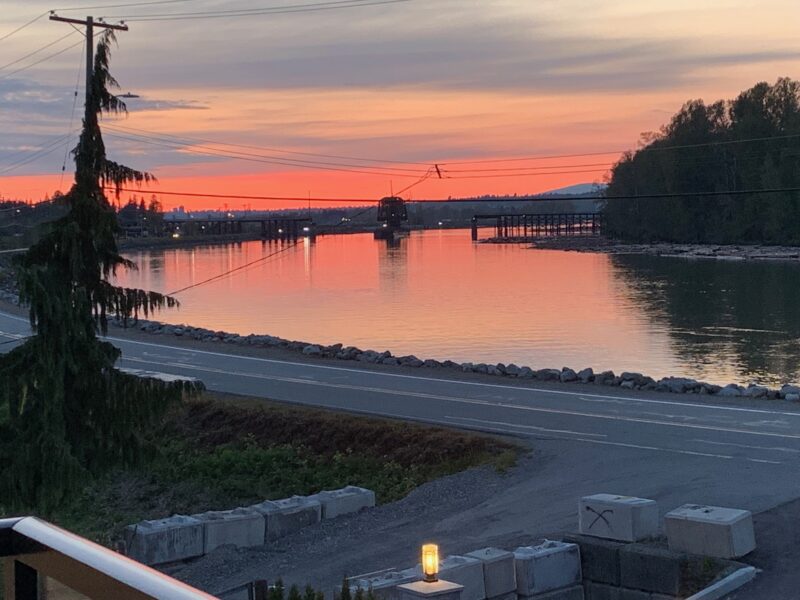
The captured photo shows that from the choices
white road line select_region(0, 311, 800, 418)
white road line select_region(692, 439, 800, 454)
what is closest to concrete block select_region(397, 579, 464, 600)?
white road line select_region(692, 439, 800, 454)

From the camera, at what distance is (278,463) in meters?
17.4

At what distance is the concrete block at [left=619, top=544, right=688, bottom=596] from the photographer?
932 cm

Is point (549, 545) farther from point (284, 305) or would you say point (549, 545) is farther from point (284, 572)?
point (284, 305)

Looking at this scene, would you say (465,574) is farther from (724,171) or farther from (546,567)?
(724,171)

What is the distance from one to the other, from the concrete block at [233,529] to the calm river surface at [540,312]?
18840 millimetres

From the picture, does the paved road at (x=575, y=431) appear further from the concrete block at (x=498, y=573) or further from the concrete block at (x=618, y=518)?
the concrete block at (x=498, y=573)

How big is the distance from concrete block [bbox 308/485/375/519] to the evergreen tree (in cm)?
224

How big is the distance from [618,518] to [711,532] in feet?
3.31

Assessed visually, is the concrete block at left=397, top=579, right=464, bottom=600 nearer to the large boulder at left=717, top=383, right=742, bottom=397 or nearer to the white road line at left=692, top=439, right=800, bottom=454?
the white road line at left=692, top=439, right=800, bottom=454

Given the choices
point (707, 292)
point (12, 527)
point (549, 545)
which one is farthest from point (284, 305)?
point (12, 527)

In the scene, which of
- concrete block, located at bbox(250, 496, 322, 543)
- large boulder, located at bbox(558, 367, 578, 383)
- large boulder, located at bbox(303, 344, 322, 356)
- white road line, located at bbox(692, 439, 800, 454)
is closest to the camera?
concrete block, located at bbox(250, 496, 322, 543)

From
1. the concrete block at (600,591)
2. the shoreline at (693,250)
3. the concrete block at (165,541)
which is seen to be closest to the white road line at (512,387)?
the concrete block at (600,591)

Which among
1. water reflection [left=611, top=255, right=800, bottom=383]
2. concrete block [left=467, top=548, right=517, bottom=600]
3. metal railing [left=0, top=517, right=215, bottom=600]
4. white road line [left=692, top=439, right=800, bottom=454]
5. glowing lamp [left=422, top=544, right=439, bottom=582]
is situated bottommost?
water reflection [left=611, top=255, right=800, bottom=383]

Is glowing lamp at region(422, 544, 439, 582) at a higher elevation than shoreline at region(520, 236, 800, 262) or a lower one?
higher
